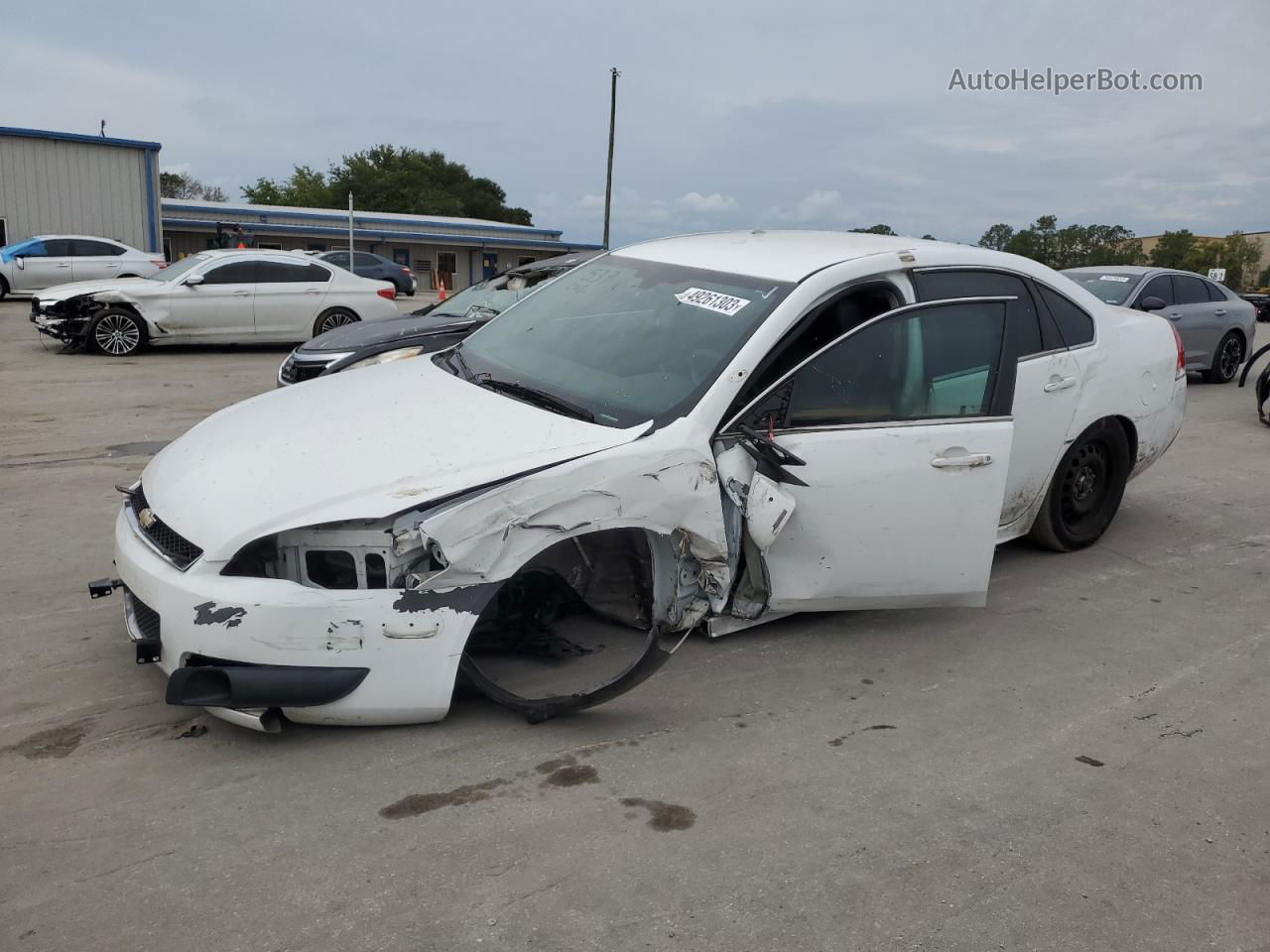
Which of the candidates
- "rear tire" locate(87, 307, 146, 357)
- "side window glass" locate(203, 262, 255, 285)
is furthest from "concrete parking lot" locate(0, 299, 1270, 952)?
"side window glass" locate(203, 262, 255, 285)

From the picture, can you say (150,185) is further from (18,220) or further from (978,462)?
(978,462)

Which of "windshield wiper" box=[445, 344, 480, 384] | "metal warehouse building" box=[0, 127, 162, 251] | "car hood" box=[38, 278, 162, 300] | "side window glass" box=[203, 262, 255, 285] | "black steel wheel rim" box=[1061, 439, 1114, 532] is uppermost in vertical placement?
"metal warehouse building" box=[0, 127, 162, 251]

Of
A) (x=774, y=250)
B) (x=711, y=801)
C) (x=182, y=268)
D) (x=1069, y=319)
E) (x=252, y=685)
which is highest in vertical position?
(x=774, y=250)

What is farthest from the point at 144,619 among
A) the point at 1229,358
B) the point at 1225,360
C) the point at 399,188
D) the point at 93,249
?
the point at 399,188

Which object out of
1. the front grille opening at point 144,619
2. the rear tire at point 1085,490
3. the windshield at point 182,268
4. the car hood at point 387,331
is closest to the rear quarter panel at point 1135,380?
the rear tire at point 1085,490

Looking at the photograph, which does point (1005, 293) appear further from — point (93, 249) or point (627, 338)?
point (93, 249)

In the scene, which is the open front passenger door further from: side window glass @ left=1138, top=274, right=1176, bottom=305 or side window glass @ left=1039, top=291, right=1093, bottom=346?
side window glass @ left=1138, top=274, right=1176, bottom=305

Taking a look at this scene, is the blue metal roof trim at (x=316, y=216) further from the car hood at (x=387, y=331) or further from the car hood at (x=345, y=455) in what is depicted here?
the car hood at (x=345, y=455)

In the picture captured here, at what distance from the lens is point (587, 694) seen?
11.9 ft

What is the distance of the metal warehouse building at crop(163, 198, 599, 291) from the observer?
4322cm

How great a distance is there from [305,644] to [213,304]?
12.5 metres

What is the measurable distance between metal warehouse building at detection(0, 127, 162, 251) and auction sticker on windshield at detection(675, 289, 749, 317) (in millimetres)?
29456

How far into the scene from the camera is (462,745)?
3.50 meters

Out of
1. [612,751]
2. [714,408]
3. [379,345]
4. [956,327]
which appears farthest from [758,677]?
[379,345]
